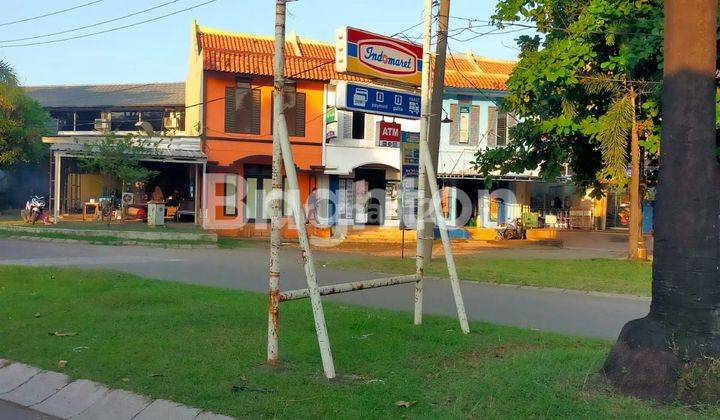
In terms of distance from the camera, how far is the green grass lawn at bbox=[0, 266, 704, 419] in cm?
503

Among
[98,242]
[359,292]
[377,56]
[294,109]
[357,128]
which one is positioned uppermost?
[294,109]

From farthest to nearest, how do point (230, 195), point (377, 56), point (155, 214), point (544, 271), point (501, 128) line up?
point (501, 128) < point (230, 195) < point (155, 214) < point (544, 271) < point (377, 56)

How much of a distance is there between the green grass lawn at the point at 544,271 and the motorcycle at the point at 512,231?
11.0 metres

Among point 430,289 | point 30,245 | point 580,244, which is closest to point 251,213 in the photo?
point 30,245

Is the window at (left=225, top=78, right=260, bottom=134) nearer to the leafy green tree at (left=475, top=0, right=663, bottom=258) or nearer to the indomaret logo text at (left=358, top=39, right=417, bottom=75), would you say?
the leafy green tree at (left=475, top=0, right=663, bottom=258)

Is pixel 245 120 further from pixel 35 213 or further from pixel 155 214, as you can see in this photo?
pixel 35 213

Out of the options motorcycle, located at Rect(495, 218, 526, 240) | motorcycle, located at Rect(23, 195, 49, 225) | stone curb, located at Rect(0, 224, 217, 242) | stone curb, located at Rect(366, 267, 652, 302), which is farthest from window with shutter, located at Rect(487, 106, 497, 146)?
motorcycle, located at Rect(23, 195, 49, 225)

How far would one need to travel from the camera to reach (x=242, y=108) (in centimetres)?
2645

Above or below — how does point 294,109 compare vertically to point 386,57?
above

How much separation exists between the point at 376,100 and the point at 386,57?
0.54 meters

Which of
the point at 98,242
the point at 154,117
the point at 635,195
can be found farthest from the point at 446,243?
the point at 154,117

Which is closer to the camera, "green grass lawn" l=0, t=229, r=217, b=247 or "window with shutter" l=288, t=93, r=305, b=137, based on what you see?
"green grass lawn" l=0, t=229, r=217, b=247

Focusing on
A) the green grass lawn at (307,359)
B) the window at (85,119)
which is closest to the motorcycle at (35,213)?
the window at (85,119)

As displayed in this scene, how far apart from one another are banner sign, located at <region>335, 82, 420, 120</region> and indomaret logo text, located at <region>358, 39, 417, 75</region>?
0.26 meters
